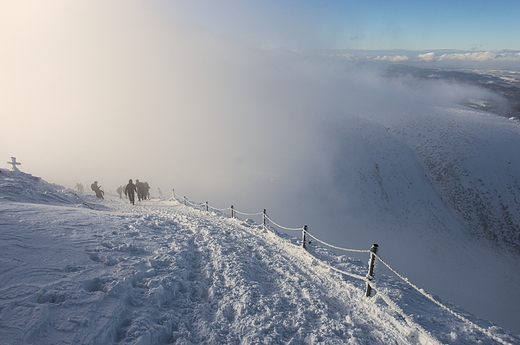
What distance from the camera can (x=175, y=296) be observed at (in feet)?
15.4

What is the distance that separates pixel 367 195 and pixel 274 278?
23.3 m

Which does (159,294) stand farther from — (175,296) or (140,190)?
(140,190)

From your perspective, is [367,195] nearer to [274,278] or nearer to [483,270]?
[483,270]

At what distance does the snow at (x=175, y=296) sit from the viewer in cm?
336

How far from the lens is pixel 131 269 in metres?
4.91

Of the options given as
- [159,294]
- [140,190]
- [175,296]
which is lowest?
[140,190]

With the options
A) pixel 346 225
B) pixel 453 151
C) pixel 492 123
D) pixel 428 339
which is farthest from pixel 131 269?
pixel 492 123

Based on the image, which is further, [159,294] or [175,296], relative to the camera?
[175,296]

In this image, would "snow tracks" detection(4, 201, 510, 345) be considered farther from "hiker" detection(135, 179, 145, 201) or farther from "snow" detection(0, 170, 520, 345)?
"hiker" detection(135, 179, 145, 201)

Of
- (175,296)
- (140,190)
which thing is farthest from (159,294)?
(140,190)

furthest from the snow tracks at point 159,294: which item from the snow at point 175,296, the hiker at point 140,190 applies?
the hiker at point 140,190

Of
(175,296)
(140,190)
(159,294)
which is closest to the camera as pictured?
(159,294)

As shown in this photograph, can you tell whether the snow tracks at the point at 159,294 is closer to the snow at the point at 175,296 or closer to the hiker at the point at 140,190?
the snow at the point at 175,296

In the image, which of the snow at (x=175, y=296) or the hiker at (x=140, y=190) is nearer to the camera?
the snow at (x=175, y=296)
